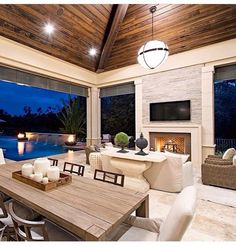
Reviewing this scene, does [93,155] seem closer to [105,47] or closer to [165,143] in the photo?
[165,143]

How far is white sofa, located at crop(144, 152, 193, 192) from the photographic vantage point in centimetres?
320

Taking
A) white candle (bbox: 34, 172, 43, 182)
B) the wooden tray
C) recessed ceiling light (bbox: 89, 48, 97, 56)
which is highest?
recessed ceiling light (bbox: 89, 48, 97, 56)

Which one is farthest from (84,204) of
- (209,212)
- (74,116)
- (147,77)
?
(74,116)

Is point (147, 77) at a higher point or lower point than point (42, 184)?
higher

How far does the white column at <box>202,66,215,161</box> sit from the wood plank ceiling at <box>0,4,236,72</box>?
0.96m

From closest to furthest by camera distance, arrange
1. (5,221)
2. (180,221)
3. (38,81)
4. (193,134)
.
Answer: (180,221) → (5,221) → (193,134) → (38,81)

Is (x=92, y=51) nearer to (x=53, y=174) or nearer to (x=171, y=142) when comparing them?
(x=171, y=142)

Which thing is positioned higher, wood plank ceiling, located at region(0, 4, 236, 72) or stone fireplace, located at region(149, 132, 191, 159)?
wood plank ceiling, located at region(0, 4, 236, 72)

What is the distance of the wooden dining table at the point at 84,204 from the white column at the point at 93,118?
5.90 meters

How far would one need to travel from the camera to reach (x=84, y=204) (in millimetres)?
1327

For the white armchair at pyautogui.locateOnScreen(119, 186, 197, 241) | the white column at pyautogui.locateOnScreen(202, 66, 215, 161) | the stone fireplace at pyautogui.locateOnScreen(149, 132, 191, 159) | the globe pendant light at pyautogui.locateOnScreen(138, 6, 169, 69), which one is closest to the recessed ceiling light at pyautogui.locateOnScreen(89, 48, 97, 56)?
the globe pendant light at pyautogui.locateOnScreen(138, 6, 169, 69)

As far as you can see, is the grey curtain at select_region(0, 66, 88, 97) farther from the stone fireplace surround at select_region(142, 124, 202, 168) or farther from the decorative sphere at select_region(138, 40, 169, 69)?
the stone fireplace surround at select_region(142, 124, 202, 168)

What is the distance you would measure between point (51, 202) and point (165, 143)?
17.0 feet
